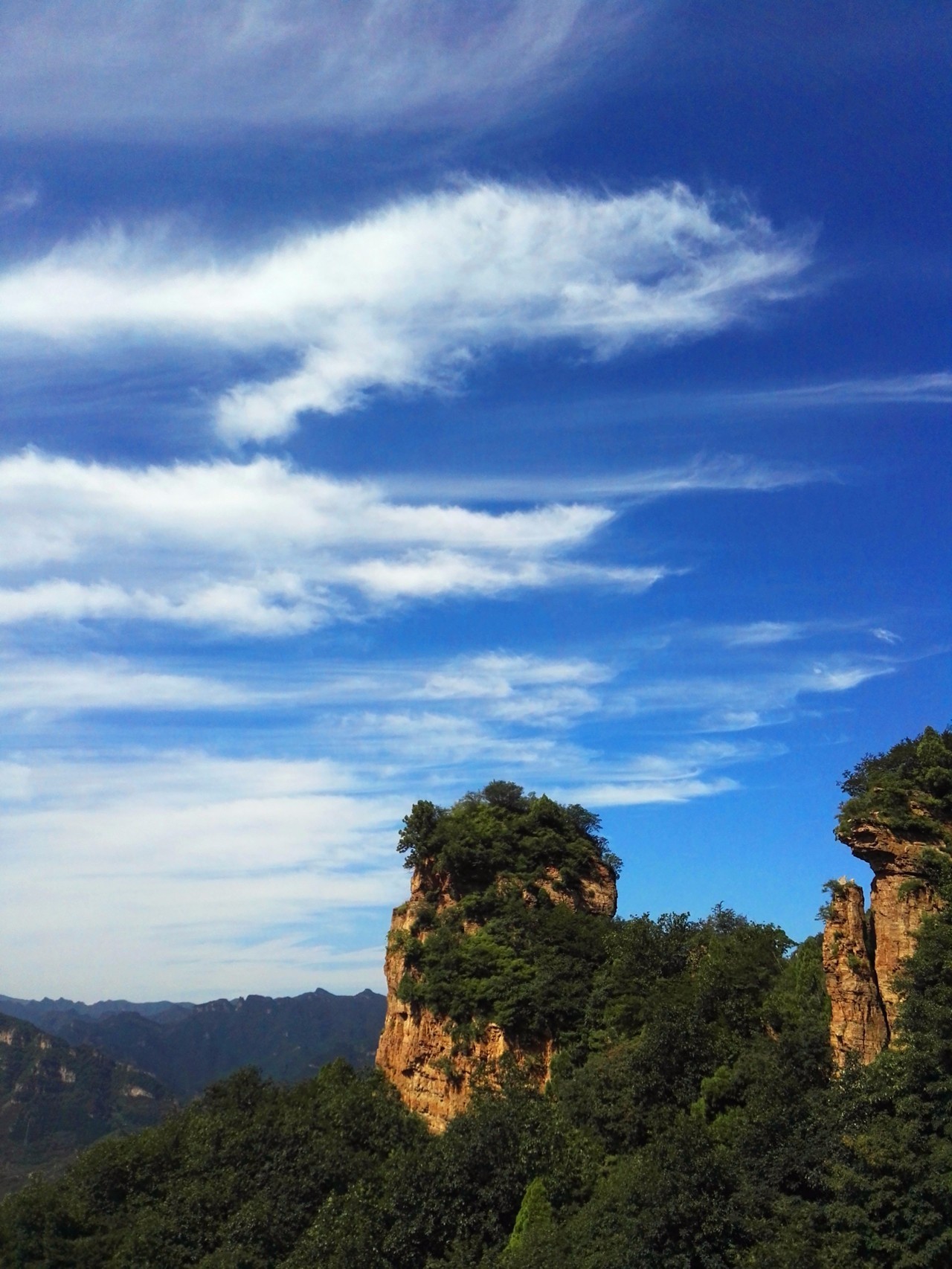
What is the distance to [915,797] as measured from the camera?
105ft

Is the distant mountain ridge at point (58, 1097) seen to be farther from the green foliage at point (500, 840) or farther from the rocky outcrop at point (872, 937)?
the rocky outcrop at point (872, 937)

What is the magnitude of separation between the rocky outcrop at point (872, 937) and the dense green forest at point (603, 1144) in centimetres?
86

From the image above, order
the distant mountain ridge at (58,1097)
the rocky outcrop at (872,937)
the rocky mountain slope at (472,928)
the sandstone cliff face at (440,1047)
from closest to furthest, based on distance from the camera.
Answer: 1. the rocky outcrop at (872,937)
2. the sandstone cliff face at (440,1047)
3. the rocky mountain slope at (472,928)
4. the distant mountain ridge at (58,1097)

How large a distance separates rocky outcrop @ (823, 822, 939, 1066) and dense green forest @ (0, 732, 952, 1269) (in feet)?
2.82

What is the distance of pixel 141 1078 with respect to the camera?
7062 inches

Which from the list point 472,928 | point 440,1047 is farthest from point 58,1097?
point 472,928

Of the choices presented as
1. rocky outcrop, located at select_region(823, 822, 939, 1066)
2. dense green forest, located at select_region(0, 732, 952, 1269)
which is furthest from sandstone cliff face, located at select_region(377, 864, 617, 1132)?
rocky outcrop, located at select_region(823, 822, 939, 1066)

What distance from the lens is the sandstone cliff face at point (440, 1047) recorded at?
43.1 metres

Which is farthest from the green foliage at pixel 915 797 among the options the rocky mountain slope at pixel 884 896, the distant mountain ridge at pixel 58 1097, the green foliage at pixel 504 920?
the distant mountain ridge at pixel 58 1097

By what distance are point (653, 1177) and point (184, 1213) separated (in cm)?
2011

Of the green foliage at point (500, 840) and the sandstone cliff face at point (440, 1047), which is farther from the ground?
the green foliage at point (500, 840)

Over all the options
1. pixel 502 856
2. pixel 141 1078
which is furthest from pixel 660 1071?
pixel 141 1078

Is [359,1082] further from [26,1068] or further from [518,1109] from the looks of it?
[26,1068]

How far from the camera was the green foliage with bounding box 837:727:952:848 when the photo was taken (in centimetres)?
3147
